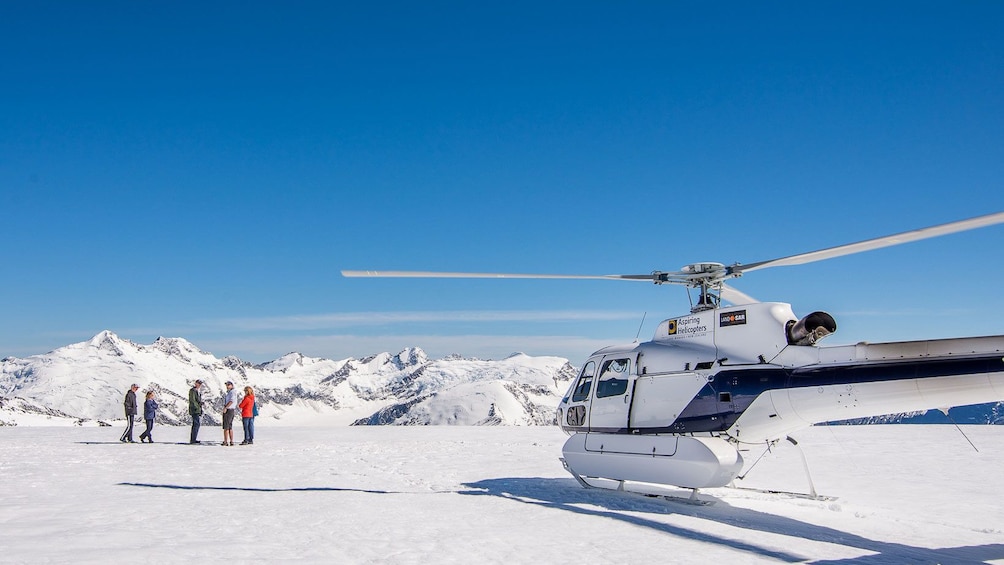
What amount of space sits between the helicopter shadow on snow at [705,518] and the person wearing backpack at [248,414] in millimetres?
9981

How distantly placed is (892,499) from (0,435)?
86.2ft

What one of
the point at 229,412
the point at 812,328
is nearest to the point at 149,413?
the point at 229,412

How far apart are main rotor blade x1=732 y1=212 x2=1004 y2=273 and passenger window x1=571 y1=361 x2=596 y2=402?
11.1 feet

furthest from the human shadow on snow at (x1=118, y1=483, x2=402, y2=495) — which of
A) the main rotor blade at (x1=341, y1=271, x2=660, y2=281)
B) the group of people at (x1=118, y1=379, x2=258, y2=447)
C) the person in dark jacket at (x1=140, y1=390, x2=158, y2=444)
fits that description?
the person in dark jacket at (x1=140, y1=390, x2=158, y2=444)

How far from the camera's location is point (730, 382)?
11422mm

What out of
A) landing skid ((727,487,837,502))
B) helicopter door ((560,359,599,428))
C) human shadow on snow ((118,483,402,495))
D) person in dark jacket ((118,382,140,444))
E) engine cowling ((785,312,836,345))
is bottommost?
landing skid ((727,487,837,502))

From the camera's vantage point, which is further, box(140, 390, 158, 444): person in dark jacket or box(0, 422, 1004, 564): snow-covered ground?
box(140, 390, 158, 444): person in dark jacket

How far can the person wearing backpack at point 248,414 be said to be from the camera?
20.5m

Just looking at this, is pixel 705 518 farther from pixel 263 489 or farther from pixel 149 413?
pixel 149 413

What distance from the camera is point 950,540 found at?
29.8ft

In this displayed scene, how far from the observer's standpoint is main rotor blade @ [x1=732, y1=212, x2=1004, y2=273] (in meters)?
7.73

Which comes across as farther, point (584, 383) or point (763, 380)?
point (584, 383)

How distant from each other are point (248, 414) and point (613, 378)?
12416 millimetres

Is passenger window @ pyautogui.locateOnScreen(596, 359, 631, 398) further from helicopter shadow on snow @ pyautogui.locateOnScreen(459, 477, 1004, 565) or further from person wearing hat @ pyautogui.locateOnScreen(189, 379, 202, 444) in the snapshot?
person wearing hat @ pyautogui.locateOnScreen(189, 379, 202, 444)
